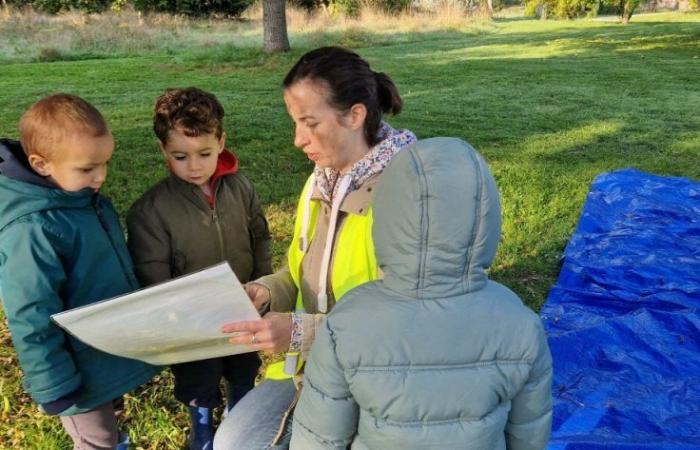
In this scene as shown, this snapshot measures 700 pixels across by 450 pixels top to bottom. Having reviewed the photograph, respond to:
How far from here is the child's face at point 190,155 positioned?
6.63 ft

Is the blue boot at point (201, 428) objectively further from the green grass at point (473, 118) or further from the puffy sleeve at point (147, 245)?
the puffy sleeve at point (147, 245)

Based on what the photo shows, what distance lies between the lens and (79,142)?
5.53 feet

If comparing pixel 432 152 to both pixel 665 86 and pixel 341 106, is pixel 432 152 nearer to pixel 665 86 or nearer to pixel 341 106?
pixel 341 106

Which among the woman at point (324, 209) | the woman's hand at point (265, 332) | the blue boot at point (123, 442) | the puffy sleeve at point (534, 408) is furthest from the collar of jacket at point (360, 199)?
the blue boot at point (123, 442)

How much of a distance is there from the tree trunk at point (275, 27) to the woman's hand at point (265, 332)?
13.4 meters

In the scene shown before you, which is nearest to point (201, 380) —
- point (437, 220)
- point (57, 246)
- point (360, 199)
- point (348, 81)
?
point (57, 246)

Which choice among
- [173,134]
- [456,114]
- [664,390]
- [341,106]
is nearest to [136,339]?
[173,134]

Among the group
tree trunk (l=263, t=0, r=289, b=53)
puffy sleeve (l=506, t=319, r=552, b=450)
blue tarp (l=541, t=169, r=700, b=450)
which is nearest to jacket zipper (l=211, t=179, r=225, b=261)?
puffy sleeve (l=506, t=319, r=552, b=450)

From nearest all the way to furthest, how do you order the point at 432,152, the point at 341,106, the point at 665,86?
the point at 432,152 → the point at 341,106 → the point at 665,86

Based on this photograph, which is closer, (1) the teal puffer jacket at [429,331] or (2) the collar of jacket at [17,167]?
(1) the teal puffer jacket at [429,331]

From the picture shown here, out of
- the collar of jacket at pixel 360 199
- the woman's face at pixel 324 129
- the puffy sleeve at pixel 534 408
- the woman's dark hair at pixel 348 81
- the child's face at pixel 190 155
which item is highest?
the woman's dark hair at pixel 348 81

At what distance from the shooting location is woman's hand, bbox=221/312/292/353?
5.47ft

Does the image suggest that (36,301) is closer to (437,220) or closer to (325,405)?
(325,405)

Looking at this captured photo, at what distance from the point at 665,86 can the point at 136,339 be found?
11.7 meters
